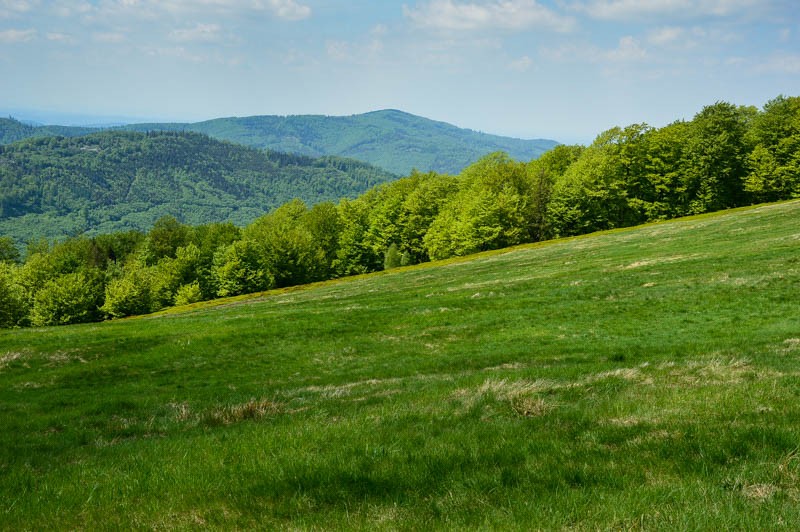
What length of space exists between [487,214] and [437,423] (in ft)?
278

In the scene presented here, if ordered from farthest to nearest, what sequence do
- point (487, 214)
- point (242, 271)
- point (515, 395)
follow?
point (242, 271), point (487, 214), point (515, 395)

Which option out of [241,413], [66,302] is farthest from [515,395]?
[66,302]

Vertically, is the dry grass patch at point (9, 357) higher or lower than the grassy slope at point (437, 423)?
lower

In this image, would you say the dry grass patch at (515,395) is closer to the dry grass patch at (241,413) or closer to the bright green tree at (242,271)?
the dry grass patch at (241,413)

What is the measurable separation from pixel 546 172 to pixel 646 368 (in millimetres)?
98629

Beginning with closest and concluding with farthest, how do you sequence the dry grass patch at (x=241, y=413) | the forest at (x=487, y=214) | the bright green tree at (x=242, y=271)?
the dry grass patch at (x=241, y=413) → the forest at (x=487, y=214) → the bright green tree at (x=242, y=271)

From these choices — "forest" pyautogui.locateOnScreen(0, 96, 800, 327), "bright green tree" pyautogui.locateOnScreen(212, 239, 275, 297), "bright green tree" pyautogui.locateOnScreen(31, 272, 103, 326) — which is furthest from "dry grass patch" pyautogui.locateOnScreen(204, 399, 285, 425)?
"bright green tree" pyautogui.locateOnScreen(31, 272, 103, 326)

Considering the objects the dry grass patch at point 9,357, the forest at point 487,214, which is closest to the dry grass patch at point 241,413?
the dry grass patch at point 9,357

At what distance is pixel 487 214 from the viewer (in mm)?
92062

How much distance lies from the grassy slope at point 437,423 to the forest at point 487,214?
6832 cm

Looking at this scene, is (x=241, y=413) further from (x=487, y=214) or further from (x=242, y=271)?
(x=242, y=271)

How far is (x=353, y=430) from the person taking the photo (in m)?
9.76

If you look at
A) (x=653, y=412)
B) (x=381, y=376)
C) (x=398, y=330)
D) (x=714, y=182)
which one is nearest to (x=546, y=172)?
(x=714, y=182)

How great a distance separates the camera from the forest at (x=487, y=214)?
302 ft
